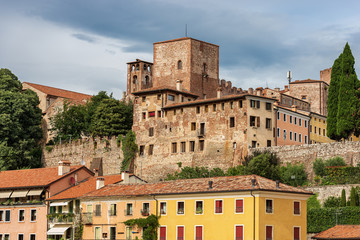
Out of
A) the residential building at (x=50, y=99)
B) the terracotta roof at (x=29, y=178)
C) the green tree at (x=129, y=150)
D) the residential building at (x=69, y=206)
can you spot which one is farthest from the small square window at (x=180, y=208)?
the residential building at (x=50, y=99)

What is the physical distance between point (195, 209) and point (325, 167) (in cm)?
1794

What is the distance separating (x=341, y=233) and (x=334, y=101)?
23770mm

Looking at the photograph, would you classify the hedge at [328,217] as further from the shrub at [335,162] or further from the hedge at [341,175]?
the shrub at [335,162]

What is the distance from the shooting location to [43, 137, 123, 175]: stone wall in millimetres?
87562

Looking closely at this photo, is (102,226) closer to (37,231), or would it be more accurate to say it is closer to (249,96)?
(37,231)

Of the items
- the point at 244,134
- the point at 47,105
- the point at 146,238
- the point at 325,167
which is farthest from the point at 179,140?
the point at 47,105

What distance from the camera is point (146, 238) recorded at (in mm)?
55250

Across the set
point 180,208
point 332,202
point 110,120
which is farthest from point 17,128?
point 332,202

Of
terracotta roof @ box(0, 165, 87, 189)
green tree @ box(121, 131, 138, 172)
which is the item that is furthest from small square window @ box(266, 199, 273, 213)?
green tree @ box(121, 131, 138, 172)

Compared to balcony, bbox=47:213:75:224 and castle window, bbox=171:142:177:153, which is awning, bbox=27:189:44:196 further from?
castle window, bbox=171:142:177:153

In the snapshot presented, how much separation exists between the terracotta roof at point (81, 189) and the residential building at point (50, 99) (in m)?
36.0

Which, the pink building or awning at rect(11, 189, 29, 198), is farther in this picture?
the pink building

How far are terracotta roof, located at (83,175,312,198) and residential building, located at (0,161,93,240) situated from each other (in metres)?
6.91

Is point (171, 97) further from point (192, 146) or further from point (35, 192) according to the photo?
point (35, 192)
